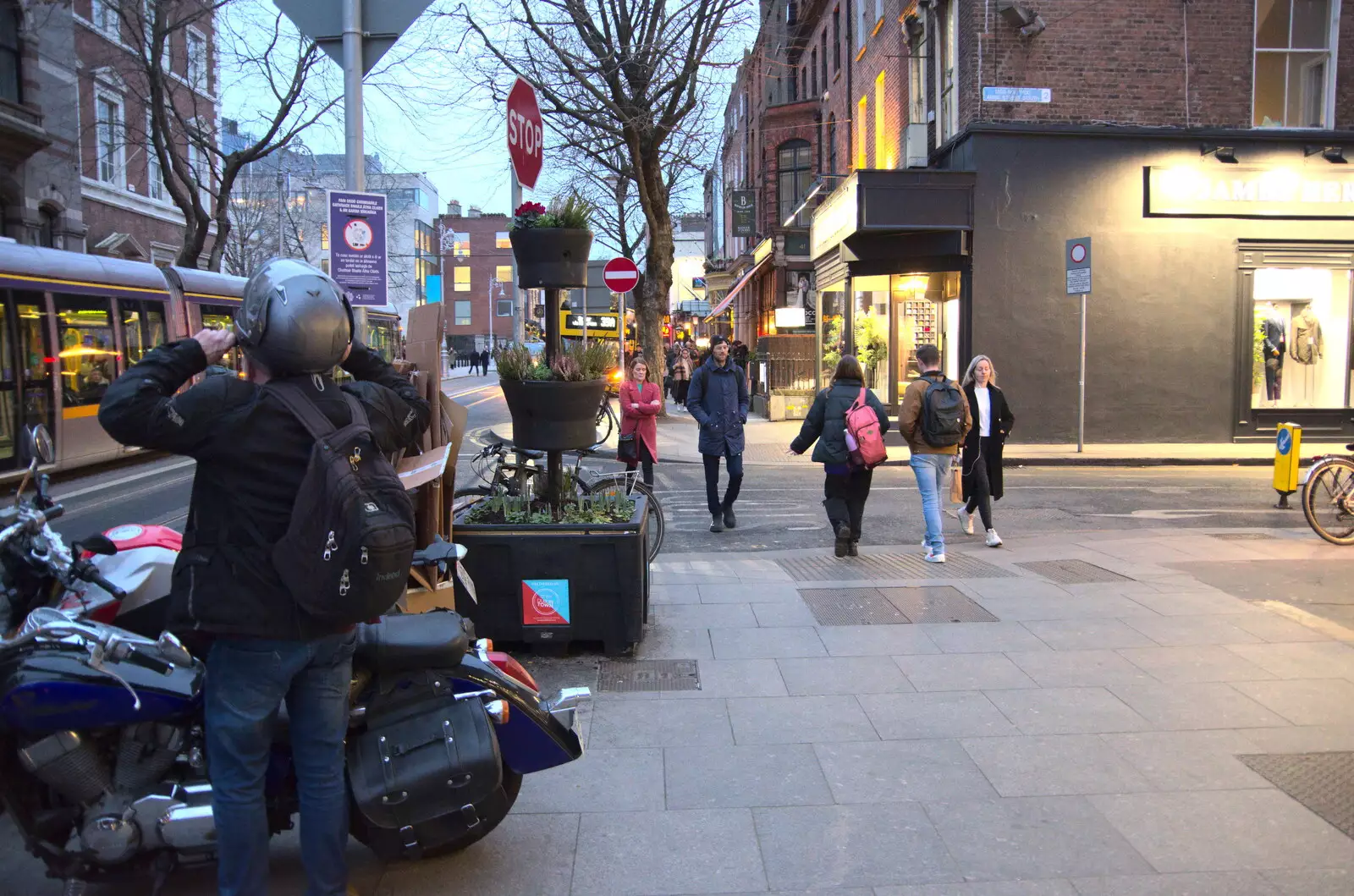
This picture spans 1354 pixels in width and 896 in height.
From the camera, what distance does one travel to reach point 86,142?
92.4 ft

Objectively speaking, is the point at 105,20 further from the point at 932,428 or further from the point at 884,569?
the point at 884,569

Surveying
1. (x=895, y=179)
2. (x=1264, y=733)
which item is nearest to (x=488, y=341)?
(x=895, y=179)

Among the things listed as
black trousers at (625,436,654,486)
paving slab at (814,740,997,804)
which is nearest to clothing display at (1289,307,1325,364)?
black trousers at (625,436,654,486)

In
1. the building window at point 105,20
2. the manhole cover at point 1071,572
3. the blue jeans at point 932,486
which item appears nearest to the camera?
the manhole cover at point 1071,572

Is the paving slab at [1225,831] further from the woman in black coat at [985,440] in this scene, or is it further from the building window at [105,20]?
the building window at [105,20]

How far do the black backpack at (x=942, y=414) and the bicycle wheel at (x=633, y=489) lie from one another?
2322 mm

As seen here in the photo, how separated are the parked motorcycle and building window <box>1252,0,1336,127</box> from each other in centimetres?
1901

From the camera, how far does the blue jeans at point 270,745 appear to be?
279cm

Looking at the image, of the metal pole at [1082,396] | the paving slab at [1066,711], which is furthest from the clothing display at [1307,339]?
the paving slab at [1066,711]

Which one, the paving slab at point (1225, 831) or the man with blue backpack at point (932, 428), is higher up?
the man with blue backpack at point (932, 428)

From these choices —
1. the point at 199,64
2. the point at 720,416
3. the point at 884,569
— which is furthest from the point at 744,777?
the point at 199,64

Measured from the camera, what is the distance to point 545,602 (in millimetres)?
5746

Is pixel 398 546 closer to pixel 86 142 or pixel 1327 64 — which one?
pixel 1327 64

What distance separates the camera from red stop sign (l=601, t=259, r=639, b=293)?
60.7ft
